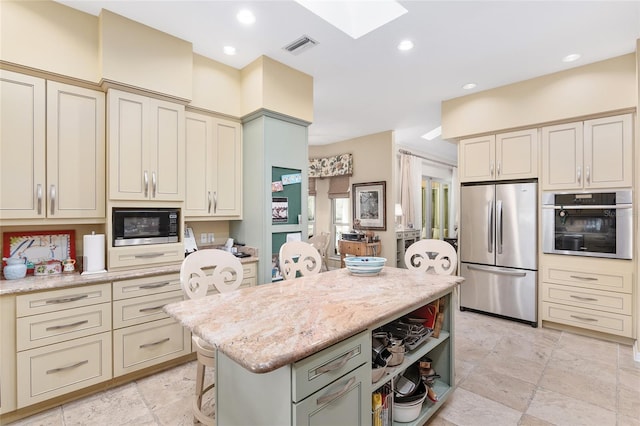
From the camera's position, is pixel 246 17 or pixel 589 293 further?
pixel 589 293

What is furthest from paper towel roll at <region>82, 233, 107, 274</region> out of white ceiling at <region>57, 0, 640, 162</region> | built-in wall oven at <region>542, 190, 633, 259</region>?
built-in wall oven at <region>542, 190, 633, 259</region>

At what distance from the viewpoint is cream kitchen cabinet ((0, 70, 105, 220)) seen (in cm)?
208

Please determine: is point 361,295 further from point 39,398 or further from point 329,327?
point 39,398

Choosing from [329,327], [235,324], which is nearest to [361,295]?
[329,327]

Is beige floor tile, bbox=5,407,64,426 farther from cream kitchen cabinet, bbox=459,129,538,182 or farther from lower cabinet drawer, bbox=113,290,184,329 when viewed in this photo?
cream kitchen cabinet, bbox=459,129,538,182

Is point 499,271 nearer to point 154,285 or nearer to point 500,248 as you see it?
point 500,248

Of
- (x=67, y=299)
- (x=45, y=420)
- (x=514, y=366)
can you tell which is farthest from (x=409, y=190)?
(x=45, y=420)

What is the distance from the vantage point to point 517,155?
3.61 meters

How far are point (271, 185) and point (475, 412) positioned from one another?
99.3 inches

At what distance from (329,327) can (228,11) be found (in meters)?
2.47

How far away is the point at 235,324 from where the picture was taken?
1.24 m

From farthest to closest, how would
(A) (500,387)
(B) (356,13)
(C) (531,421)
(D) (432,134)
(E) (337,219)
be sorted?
1. (E) (337,219)
2. (D) (432,134)
3. (B) (356,13)
4. (A) (500,387)
5. (C) (531,421)

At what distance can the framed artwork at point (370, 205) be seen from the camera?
19.1 feet

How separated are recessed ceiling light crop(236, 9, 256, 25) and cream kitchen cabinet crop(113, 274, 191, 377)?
2.21 metres
